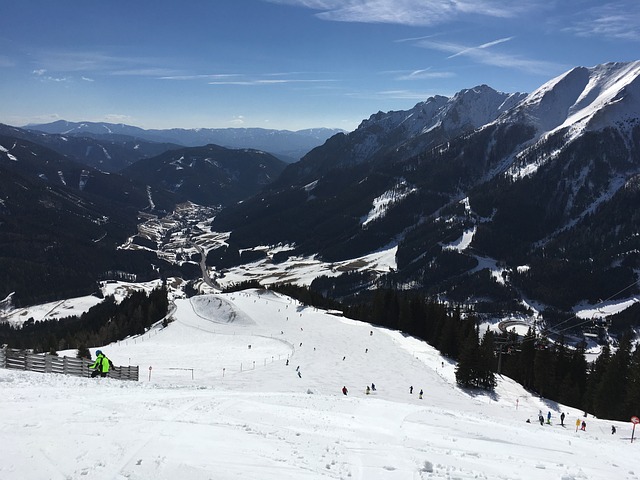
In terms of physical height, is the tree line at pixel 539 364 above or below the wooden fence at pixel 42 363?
below

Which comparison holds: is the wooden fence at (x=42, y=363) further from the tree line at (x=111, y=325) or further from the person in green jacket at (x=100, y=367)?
the tree line at (x=111, y=325)

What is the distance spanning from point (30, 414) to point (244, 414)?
9.81 meters

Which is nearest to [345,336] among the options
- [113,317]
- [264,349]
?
[264,349]

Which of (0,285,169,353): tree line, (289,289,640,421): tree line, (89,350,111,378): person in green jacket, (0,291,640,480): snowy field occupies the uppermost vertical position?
(0,291,640,480): snowy field

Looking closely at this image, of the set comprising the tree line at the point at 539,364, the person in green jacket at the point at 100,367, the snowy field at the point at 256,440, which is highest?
the snowy field at the point at 256,440

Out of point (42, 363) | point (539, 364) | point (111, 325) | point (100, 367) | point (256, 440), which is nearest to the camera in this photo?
point (256, 440)

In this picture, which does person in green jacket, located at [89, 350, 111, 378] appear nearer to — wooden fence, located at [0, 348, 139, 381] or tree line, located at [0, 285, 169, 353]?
wooden fence, located at [0, 348, 139, 381]

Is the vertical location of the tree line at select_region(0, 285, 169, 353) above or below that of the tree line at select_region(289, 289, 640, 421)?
below

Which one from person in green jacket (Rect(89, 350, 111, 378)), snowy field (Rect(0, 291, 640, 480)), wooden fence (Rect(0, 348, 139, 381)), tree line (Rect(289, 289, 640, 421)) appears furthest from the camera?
tree line (Rect(289, 289, 640, 421))

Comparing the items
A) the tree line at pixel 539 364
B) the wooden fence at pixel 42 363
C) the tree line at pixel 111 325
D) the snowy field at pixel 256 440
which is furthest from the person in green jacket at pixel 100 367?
the tree line at pixel 111 325

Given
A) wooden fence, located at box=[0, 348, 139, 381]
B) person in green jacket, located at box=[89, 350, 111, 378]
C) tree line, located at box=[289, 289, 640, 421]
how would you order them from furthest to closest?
1. tree line, located at box=[289, 289, 640, 421]
2. person in green jacket, located at box=[89, 350, 111, 378]
3. wooden fence, located at box=[0, 348, 139, 381]

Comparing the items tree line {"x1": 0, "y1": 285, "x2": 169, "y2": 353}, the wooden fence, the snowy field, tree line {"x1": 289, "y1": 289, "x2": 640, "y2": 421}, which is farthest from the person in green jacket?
tree line {"x1": 0, "y1": 285, "x2": 169, "y2": 353}

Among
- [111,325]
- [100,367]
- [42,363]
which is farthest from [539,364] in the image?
[111,325]

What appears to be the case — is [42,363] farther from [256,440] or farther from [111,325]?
[111,325]
